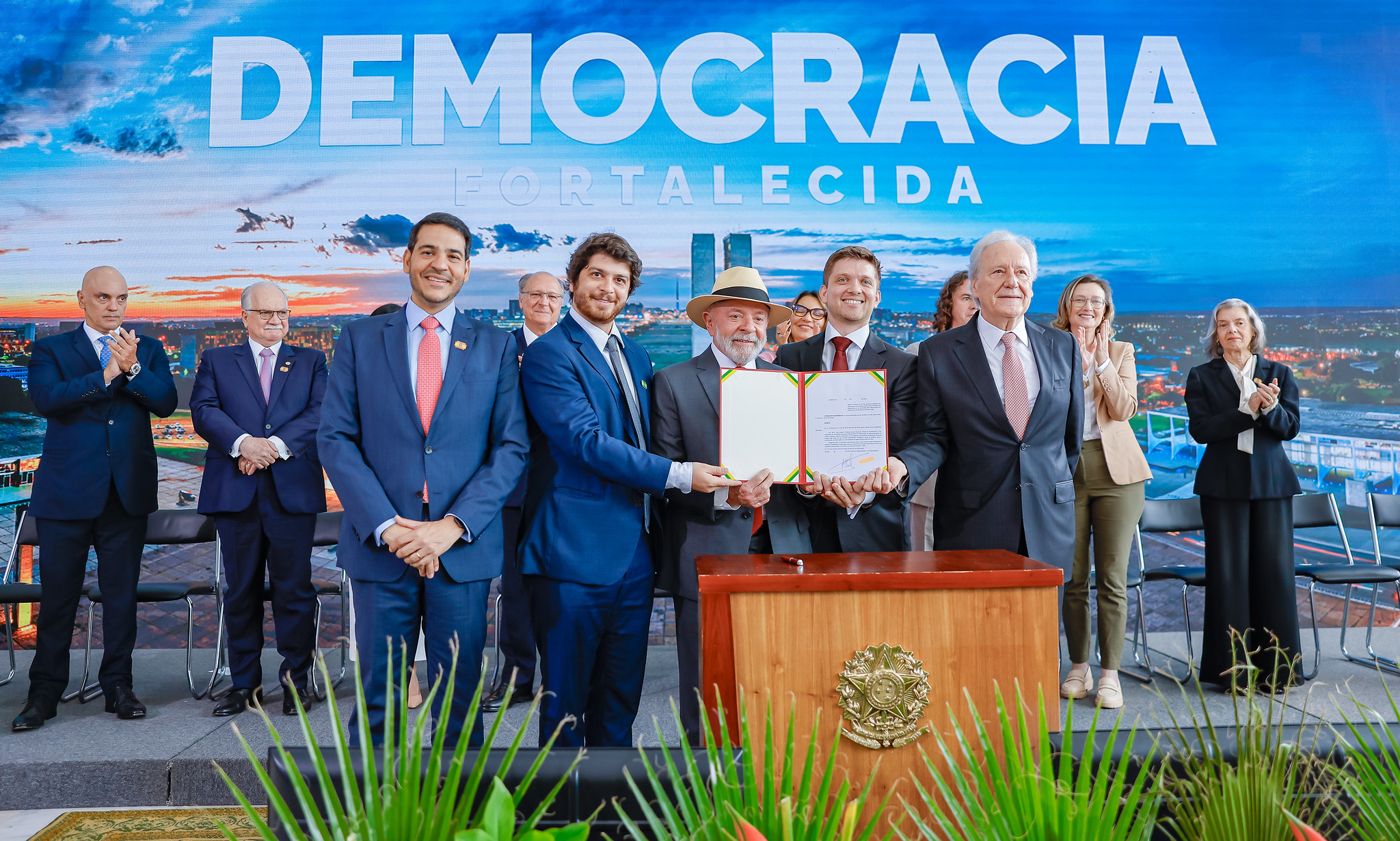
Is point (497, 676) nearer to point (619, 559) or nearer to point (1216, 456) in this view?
point (619, 559)

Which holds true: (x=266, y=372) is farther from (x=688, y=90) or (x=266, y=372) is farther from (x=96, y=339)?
(x=688, y=90)

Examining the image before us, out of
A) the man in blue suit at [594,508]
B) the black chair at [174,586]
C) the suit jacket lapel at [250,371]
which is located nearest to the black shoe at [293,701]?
the black chair at [174,586]

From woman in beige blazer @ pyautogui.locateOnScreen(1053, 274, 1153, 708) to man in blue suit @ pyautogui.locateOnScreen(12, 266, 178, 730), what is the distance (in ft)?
13.5

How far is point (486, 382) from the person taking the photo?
8.14ft

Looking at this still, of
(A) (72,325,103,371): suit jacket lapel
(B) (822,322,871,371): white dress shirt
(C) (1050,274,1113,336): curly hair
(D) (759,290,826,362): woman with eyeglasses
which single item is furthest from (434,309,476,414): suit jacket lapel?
(C) (1050,274,1113,336): curly hair

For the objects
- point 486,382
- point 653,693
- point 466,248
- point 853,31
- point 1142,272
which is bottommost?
point 653,693

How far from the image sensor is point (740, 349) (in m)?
2.54

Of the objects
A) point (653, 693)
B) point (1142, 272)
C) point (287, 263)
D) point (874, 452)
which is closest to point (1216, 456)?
point (1142, 272)

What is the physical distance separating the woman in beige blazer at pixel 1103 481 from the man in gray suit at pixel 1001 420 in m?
0.98

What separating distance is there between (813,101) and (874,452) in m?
Answer: 3.54

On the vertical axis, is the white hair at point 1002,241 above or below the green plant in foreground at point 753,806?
above

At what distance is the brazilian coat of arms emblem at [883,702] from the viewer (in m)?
1.62

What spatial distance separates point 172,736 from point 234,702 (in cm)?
30

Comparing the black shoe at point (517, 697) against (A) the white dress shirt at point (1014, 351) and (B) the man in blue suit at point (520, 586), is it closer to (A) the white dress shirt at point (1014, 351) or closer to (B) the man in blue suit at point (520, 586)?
(B) the man in blue suit at point (520, 586)
